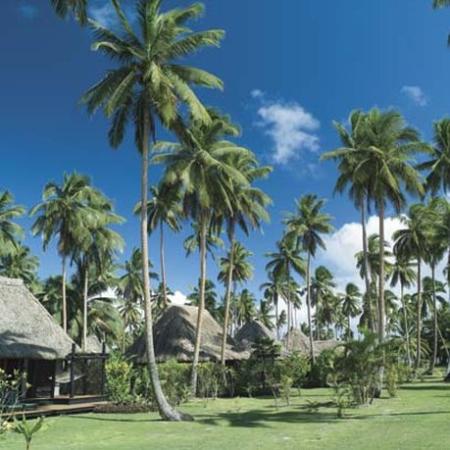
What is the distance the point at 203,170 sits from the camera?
92.0ft

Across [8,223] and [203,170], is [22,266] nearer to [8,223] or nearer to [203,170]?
[8,223]

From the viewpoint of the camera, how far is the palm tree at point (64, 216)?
3341 cm

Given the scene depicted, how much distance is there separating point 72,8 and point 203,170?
593 inches

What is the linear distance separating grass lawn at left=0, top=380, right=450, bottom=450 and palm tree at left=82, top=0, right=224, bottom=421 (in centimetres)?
247

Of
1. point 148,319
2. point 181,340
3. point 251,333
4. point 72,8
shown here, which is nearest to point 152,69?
point 72,8

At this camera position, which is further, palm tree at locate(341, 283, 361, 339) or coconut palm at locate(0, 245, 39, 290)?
palm tree at locate(341, 283, 361, 339)

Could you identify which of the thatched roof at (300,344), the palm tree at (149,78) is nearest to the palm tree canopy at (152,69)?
the palm tree at (149,78)

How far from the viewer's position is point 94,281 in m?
41.1

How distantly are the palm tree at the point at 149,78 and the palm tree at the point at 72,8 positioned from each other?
17.8 ft

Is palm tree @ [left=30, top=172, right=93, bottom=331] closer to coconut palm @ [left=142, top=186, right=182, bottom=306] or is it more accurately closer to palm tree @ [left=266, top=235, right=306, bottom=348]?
coconut palm @ [left=142, top=186, right=182, bottom=306]

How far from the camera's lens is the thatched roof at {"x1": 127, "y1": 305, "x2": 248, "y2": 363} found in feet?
110

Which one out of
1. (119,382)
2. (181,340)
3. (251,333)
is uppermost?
(251,333)

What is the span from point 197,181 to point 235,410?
36.0 feet

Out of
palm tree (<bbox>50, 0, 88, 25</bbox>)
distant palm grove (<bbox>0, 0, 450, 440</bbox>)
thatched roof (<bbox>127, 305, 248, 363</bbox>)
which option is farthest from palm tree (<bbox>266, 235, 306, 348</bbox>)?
palm tree (<bbox>50, 0, 88, 25</bbox>)
